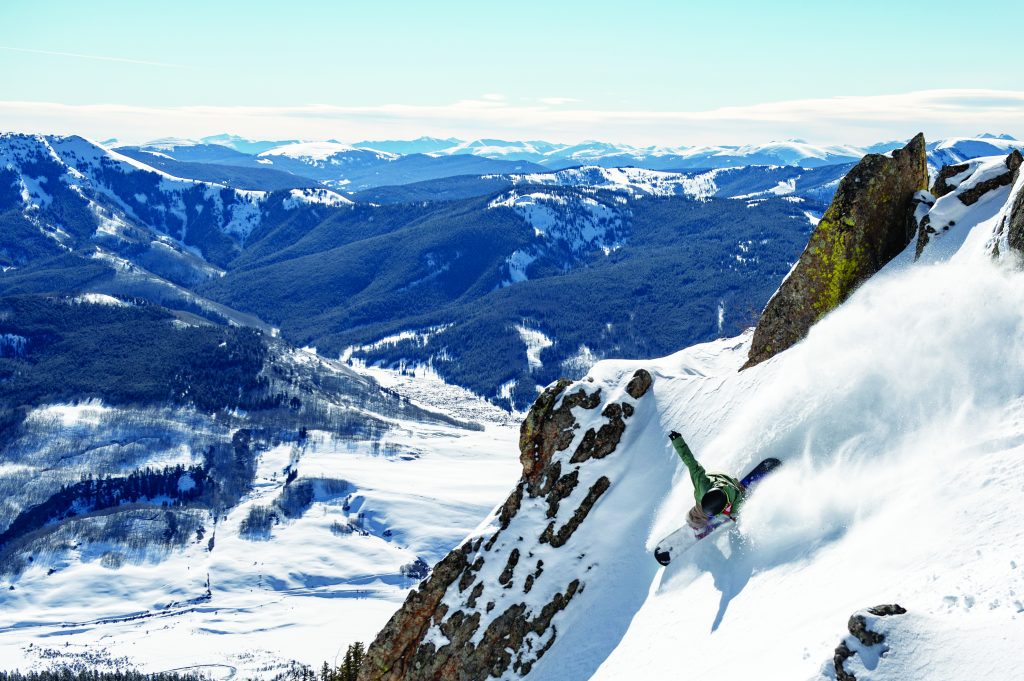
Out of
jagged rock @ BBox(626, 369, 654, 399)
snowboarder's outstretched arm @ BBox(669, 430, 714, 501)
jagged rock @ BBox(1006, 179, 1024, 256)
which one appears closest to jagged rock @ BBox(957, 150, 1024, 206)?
jagged rock @ BBox(1006, 179, 1024, 256)

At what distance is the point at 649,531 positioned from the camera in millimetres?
31719

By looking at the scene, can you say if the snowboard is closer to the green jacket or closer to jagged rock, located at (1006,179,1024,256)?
the green jacket

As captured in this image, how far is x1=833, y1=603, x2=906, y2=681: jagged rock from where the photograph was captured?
16000mm

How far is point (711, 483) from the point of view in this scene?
27469 mm

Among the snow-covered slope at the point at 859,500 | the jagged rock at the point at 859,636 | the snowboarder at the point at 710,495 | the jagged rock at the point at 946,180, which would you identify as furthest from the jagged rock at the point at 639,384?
the jagged rock at the point at 859,636

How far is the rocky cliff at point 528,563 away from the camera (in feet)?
102

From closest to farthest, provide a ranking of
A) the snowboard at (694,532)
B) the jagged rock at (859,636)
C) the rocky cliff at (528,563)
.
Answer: the jagged rock at (859,636) → the snowboard at (694,532) → the rocky cliff at (528,563)

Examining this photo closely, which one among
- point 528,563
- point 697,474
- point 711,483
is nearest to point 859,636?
point 711,483

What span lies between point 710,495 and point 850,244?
20.5 meters

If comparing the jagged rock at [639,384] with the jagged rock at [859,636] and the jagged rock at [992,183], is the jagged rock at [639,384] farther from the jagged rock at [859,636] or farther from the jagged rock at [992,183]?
the jagged rock at [859,636]

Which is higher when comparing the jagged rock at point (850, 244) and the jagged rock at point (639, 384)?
the jagged rock at point (850, 244)

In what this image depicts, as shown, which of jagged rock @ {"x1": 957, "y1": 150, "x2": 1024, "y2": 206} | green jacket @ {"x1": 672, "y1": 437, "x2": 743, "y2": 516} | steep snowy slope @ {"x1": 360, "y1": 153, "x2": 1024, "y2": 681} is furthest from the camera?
jagged rock @ {"x1": 957, "y1": 150, "x2": 1024, "y2": 206}

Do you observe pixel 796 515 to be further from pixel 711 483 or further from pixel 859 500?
pixel 711 483

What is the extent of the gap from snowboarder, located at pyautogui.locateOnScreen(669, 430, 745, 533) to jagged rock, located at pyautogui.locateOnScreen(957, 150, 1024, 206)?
20774mm
